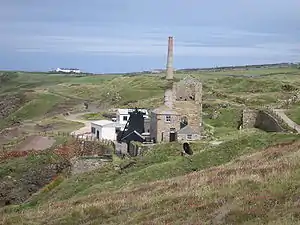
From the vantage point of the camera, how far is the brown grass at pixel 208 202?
15180 mm

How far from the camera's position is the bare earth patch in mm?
52394

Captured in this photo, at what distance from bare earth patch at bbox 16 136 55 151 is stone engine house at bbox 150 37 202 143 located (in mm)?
11054

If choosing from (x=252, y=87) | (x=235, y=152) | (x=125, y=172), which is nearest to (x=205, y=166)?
(x=235, y=152)

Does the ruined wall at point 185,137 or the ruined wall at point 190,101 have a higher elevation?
the ruined wall at point 190,101

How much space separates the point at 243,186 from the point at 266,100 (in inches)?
2669

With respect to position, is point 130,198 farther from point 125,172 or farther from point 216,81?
point 216,81

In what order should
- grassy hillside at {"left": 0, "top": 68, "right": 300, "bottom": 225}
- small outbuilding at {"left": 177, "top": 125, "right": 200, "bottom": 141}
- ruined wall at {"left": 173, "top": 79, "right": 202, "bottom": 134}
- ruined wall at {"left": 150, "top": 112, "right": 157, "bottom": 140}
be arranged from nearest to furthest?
grassy hillside at {"left": 0, "top": 68, "right": 300, "bottom": 225} < small outbuilding at {"left": 177, "top": 125, "right": 200, "bottom": 141} < ruined wall at {"left": 150, "top": 112, "right": 157, "bottom": 140} < ruined wall at {"left": 173, "top": 79, "right": 202, "bottom": 134}

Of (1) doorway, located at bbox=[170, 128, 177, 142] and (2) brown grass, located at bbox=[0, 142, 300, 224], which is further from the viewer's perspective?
(1) doorway, located at bbox=[170, 128, 177, 142]

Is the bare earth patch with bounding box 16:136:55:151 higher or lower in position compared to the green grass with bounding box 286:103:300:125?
lower

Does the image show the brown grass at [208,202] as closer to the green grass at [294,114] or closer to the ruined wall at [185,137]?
the ruined wall at [185,137]

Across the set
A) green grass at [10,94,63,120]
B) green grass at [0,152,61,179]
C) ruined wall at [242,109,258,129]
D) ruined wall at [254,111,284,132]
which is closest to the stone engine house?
ruined wall at [242,109,258,129]

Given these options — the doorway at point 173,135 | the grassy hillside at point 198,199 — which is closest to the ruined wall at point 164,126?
the doorway at point 173,135

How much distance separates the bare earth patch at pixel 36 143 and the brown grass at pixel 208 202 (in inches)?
1143

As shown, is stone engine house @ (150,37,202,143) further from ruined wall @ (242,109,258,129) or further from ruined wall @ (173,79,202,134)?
ruined wall @ (242,109,258,129)
